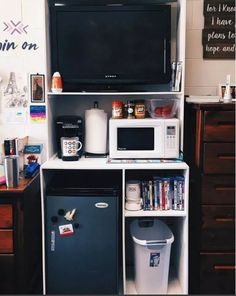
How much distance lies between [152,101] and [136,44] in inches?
14.4

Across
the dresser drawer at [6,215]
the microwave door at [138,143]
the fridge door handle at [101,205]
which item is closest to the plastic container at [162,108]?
the microwave door at [138,143]

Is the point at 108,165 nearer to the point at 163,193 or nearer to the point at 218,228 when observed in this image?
the point at 163,193

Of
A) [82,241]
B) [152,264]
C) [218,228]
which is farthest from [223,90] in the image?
[82,241]

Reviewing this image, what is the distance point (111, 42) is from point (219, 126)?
830 mm

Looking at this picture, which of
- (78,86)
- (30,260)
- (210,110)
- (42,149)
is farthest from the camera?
(42,149)

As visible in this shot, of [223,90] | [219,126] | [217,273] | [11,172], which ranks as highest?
[223,90]

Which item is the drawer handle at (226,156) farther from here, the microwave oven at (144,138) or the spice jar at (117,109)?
the spice jar at (117,109)

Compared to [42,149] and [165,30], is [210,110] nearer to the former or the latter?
[165,30]

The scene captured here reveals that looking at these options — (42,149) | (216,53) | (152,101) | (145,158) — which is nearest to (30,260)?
(42,149)

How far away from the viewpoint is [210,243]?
1908mm

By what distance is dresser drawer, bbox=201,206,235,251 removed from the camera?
1894mm

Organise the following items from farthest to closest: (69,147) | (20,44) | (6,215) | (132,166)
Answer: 1. (20,44)
2. (69,147)
3. (132,166)
4. (6,215)

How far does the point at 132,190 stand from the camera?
6.52 feet

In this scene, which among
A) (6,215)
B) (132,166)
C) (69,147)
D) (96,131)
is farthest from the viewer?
(96,131)
